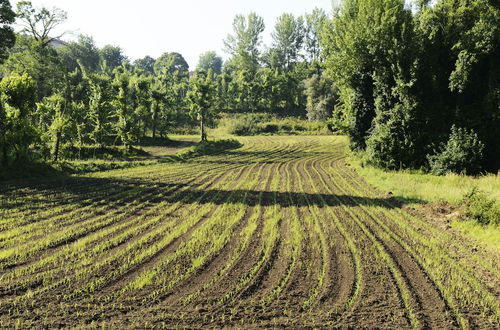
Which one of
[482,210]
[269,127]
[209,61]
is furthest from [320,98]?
[209,61]

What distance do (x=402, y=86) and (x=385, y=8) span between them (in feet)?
19.6

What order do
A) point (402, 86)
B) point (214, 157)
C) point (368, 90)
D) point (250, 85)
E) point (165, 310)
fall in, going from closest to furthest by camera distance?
point (165, 310) → point (402, 86) → point (368, 90) → point (214, 157) → point (250, 85)

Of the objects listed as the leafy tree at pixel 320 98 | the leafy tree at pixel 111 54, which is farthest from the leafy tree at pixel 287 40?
the leafy tree at pixel 111 54

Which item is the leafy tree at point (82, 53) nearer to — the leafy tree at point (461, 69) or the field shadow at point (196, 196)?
the field shadow at point (196, 196)

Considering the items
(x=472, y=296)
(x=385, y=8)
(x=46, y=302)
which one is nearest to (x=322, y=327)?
(x=472, y=296)

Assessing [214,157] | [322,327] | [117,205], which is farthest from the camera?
[214,157]

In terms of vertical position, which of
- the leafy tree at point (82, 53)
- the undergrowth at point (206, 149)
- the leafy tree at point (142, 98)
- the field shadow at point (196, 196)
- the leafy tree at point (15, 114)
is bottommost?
the field shadow at point (196, 196)

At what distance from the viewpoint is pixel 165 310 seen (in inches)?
241

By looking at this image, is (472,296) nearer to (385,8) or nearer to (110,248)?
(110,248)

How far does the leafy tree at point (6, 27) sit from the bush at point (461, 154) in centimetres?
3209

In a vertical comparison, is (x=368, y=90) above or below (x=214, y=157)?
above

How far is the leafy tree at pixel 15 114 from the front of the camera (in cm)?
1839

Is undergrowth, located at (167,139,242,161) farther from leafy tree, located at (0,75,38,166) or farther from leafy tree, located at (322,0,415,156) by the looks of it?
leafy tree, located at (322,0,415,156)

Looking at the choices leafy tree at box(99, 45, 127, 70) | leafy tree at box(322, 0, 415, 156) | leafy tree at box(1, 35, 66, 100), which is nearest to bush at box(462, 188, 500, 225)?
leafy tree at box(322, 0, 415, 156)
